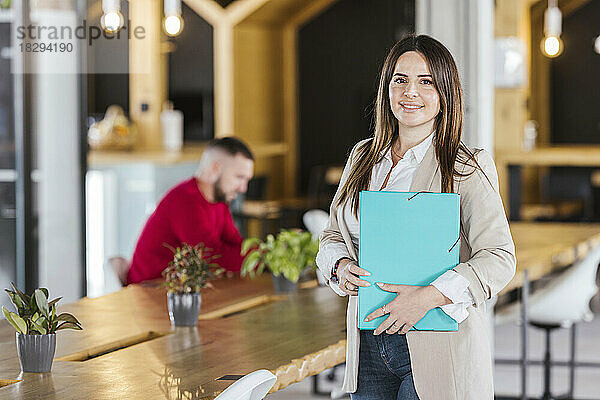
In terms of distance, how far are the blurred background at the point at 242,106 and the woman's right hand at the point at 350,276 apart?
17.6 inches

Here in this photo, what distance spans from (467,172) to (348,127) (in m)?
7.83

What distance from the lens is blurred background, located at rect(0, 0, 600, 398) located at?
187 inches

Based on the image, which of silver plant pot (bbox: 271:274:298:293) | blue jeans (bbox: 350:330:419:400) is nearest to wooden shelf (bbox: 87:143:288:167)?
silver plant pot (bbox: 271:274:298:293)

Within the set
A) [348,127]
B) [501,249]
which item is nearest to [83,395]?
[501,249]

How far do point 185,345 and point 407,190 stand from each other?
84 centimetres

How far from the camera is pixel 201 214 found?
402cm

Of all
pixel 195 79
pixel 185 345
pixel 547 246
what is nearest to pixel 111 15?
pixel 185 345

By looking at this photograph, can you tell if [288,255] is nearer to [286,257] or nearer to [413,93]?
[286,257]

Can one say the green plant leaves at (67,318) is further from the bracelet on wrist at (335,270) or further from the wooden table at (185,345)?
the bracelet on wrist at (335,270)

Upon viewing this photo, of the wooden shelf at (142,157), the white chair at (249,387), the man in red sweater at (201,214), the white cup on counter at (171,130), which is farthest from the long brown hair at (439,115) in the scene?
A: the white cup on counter at (171,130)

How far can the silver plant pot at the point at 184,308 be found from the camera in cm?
280

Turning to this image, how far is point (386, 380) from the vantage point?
7.09 feet

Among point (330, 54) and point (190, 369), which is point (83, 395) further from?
point (330, 54)

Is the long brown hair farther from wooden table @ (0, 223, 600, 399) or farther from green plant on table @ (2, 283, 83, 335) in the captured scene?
green plant on table @ (2, 283, 83, 335)
